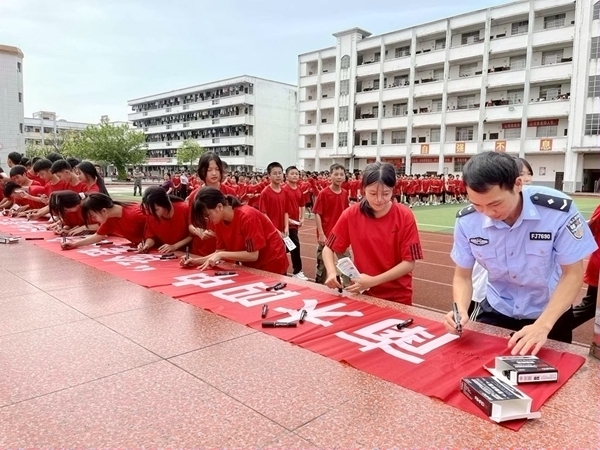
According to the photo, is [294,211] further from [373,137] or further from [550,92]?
[373,137]

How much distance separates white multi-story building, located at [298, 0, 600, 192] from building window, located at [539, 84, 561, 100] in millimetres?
59

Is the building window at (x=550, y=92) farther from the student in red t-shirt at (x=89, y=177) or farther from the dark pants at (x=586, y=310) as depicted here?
the dark pants at (x=586, y=310)

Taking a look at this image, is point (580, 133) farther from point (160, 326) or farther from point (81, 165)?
point (160, 326)

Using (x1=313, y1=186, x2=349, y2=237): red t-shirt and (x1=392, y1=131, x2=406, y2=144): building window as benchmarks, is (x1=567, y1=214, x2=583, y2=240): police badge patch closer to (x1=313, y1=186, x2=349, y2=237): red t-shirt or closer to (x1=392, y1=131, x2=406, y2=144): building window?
(x1=313, y1=186, x2=349, y2=237): red t-shirt

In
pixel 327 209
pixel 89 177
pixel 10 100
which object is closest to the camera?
pixel 327 209

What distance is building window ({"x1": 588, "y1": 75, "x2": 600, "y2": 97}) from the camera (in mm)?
24797

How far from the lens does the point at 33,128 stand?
2479 inches

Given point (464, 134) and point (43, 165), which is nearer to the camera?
point (43, 165)

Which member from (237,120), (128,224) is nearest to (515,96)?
(237,120)

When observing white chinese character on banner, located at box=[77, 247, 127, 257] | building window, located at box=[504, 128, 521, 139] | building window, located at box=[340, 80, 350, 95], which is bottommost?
white chinese character on banner, located at box=[77, 247, 127, 257]

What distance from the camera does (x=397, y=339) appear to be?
7.09ft

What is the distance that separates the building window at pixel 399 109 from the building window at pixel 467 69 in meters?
4.31

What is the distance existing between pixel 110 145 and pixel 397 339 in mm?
41765

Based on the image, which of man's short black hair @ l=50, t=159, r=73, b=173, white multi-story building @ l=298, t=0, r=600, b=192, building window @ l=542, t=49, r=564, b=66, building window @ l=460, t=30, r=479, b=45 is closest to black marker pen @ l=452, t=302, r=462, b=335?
man's short black hair @ l=50, t=159, r=73, b=173
